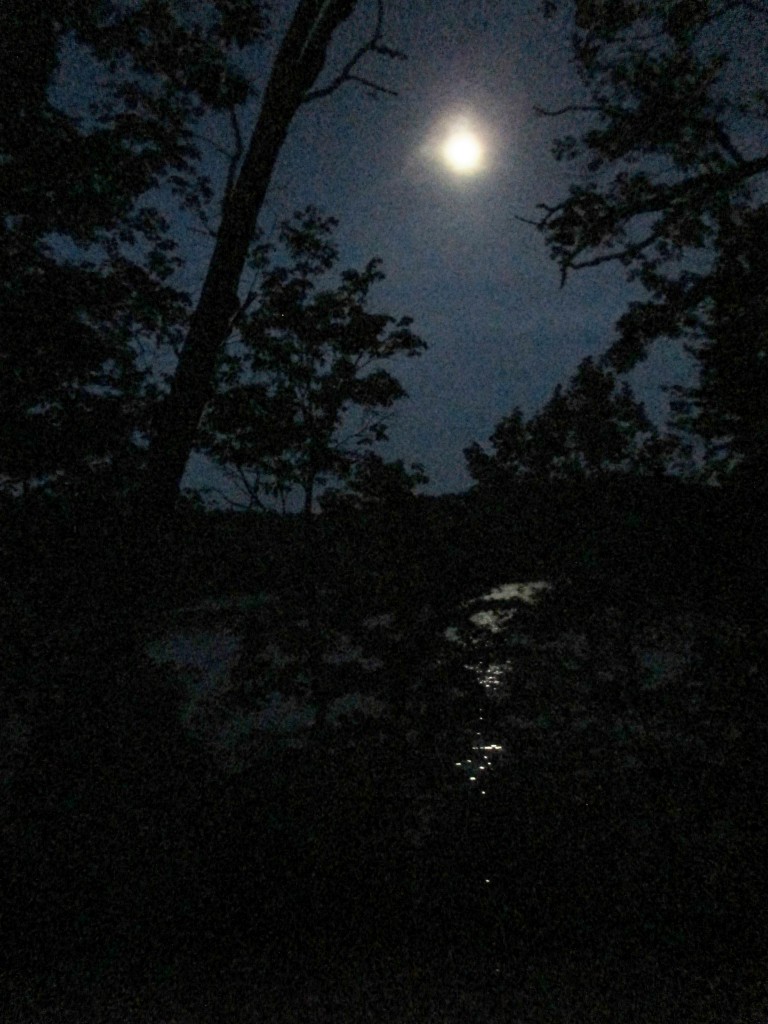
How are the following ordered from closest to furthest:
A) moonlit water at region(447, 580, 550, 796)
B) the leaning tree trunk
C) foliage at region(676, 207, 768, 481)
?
moonlit water at region(447, 580, 550, 796)
the leaning tree trunk
foliage at region(676, 207, 768, 481)

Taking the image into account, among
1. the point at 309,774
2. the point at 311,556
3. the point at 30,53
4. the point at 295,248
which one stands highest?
the point at 30,53

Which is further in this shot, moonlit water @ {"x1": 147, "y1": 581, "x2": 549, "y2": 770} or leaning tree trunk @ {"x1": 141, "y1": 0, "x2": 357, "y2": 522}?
leaning tree trunk @ {"x1": 141, "y1": 0, "x2": 357, "y2": 522}

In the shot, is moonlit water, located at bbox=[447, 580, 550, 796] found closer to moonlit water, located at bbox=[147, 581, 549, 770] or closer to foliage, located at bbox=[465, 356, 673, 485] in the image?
moonlit water, located at bbox=[147, 581, 549, 770]

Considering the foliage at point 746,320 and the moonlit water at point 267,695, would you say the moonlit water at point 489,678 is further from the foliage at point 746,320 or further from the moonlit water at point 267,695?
the foliage at point 746,320

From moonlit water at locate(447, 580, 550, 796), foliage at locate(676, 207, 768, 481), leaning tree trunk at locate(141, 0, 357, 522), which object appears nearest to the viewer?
moonlit water at locate(447, 580, 550, 796)

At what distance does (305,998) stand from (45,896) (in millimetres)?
1476

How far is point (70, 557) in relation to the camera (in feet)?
14.7

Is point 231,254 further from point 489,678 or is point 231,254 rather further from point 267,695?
point 489,678

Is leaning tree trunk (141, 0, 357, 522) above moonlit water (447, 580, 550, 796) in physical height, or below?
above

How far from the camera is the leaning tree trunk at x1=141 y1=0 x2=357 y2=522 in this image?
17.3 feet

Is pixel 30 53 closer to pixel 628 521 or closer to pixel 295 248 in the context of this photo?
pixel 295 248

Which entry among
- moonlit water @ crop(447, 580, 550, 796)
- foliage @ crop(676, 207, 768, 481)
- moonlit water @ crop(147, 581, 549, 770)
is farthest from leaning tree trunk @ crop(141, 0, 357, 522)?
foliage @ crop(676, 207, 768, 481)

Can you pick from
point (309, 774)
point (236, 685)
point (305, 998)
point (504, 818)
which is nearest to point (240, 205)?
point (236, 685)

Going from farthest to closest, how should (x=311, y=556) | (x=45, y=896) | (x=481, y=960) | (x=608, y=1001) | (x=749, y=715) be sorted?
(x=311, y=556) < (x=749, y=715) < (x=45, y=896) < (x=481, y=960) < (x=608, y=1001)
